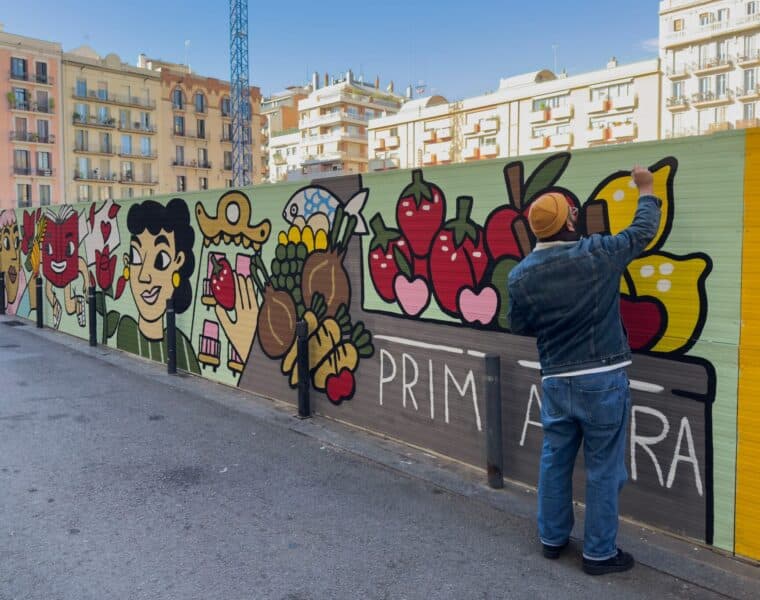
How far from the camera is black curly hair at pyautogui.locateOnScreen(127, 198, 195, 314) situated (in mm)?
9141

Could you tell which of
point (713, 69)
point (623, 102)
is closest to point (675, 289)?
point (623, 102)

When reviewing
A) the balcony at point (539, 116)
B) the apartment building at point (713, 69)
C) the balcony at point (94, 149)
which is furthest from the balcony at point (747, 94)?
the balcony at point (94, 149)

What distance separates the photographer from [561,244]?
12.5ft

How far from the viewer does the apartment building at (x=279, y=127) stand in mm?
118250

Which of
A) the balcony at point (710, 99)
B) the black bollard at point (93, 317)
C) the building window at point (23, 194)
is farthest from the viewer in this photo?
the balcony at point (710, 99)

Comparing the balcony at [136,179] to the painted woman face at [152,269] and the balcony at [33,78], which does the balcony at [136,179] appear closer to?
the balcony at [33,78]

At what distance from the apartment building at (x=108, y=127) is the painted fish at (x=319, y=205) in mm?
71872

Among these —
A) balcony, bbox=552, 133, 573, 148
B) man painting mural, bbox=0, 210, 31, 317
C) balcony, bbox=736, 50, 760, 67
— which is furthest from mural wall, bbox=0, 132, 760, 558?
balcony, bbox=736, 50, 760, 67

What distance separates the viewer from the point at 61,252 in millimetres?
13141

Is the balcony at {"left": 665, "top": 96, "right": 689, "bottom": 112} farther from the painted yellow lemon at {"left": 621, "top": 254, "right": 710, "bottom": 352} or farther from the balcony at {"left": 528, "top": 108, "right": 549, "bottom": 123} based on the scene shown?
the painted yellow lemon at {"left": 621, "top": 254, "right": 710, "bottom": 352}

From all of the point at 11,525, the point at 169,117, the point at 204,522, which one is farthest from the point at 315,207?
the point at 169,117

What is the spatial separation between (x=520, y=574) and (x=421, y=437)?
84.7 inches

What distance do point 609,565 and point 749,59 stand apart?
87230mm

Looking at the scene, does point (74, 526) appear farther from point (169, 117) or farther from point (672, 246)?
point (169, 117)
